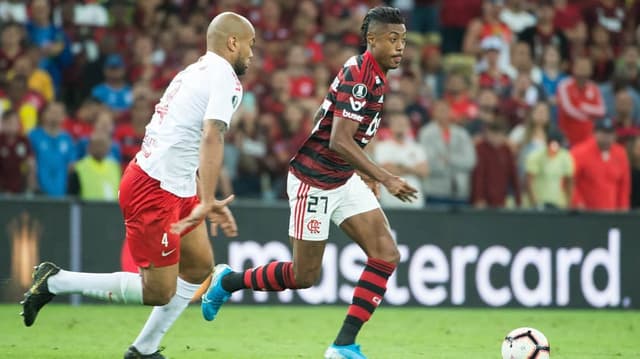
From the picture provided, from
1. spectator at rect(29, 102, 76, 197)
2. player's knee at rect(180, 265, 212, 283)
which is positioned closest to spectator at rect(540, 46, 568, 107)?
spectator at rect(29, 102, 76, 197)

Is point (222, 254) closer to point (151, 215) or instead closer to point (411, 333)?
point (411, 333)

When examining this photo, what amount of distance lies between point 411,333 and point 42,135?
19.2ft

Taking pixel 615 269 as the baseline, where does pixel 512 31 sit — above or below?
above

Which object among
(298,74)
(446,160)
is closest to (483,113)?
(446,160)

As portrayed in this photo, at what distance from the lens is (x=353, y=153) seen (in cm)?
840

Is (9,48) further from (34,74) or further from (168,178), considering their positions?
(168,178)

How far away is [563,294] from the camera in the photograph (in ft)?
47.1

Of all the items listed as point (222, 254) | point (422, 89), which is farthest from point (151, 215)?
point (422, 89)

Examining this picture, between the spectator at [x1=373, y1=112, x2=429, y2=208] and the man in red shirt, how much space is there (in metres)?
2.21

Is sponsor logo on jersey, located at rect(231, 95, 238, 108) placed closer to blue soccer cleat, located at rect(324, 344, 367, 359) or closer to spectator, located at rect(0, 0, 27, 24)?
blue soccer cleat, located at rect(324, 344, 367, 359)

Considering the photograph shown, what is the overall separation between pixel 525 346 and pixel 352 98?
83.3 inches

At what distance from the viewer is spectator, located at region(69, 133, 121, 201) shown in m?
14.6

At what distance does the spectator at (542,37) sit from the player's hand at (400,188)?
1151 centimetres

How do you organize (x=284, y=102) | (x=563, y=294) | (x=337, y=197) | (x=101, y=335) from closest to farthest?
(x=337, y=197), (x=101, y=335), (x=563, y=294), (x=284, y=102)
